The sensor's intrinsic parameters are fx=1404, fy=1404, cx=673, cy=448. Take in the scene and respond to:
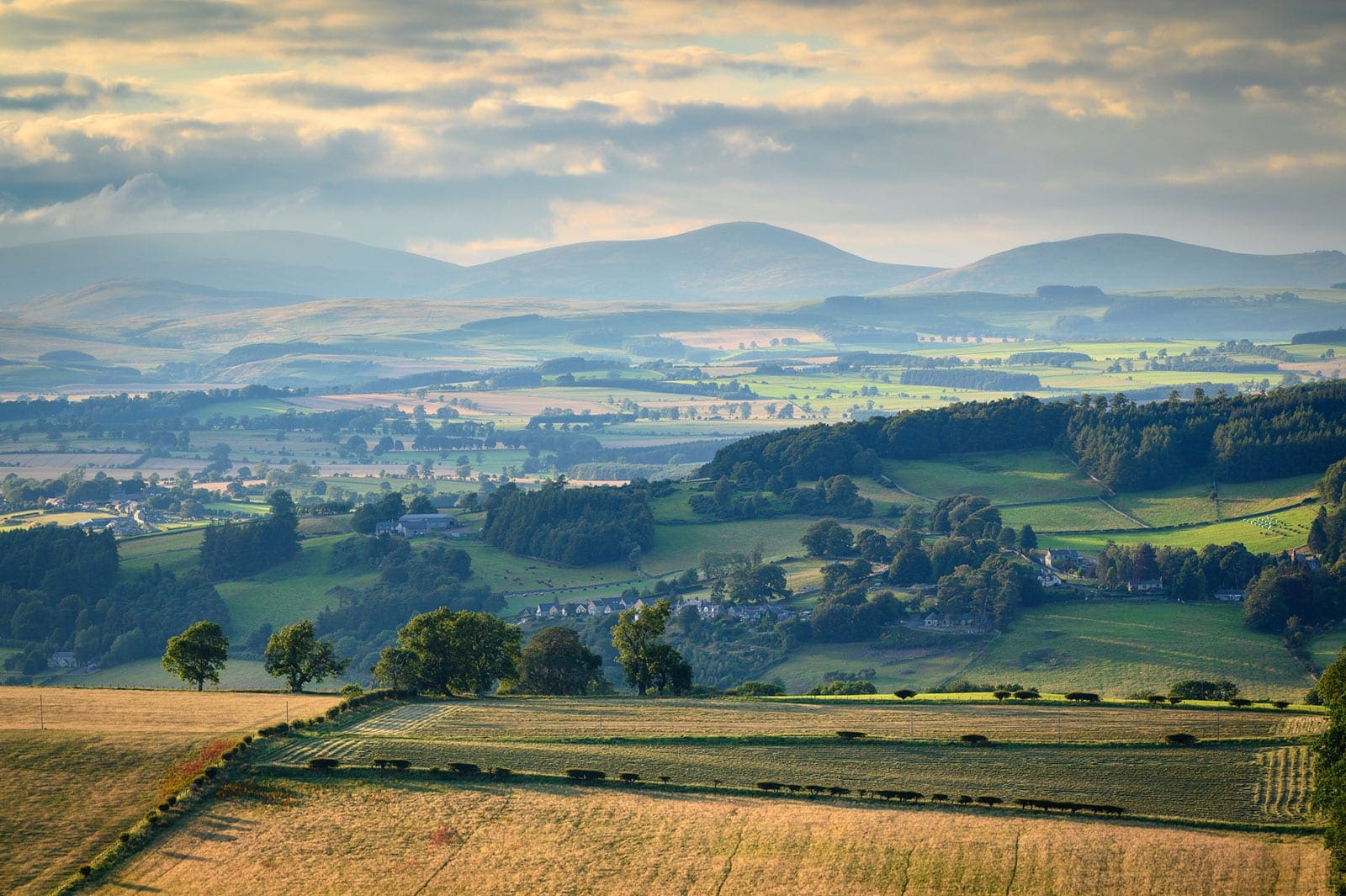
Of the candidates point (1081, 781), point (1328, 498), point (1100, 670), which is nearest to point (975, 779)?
point (1081, 781)

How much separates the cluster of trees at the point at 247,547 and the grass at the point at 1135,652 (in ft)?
287

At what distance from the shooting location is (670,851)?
5794cm

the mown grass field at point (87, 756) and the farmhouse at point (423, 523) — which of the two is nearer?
the mown grass field at point (87, 756)

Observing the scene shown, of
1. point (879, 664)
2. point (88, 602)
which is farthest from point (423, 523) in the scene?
point (879, 664)

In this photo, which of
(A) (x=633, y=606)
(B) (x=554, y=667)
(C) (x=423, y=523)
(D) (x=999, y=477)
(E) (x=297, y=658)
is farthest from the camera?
(D) (x=999, y=477)

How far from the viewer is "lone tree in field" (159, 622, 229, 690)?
3701 inches

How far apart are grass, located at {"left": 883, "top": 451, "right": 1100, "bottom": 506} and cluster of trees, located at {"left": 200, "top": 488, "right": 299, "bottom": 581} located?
80.6 meters

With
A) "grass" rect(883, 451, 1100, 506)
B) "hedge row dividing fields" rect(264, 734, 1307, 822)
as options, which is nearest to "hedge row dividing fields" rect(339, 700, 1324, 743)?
"hedge row dividing fields" rect(264, 734, 1307, 822)

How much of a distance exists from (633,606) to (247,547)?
5274 cm

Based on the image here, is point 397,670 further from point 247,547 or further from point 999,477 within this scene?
point 999,477

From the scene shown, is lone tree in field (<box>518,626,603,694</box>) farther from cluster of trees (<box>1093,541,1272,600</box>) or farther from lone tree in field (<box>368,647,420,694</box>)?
cluster of trees (<box>1093,541,1272,600</box>)

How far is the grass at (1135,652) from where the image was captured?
111375 mm

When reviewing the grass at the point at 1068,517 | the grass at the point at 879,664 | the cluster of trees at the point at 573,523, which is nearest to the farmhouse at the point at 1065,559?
the grass at the point at 1068,517

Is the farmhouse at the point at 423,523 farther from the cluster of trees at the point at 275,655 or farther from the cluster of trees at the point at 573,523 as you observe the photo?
the cluster of trees at the point at 275,655
